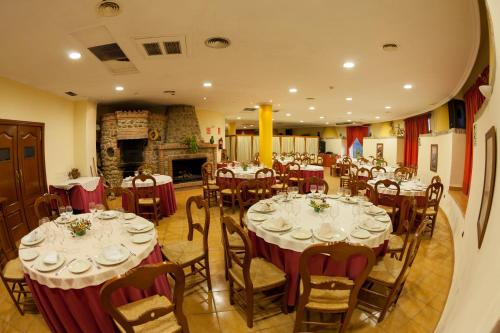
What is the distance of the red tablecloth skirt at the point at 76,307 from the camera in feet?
5.74

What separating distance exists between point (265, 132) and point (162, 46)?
17.9 feet

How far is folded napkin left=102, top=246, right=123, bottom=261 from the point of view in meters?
1.86

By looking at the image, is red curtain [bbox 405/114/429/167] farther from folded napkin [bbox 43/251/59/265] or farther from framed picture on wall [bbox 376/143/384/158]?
folded napkin [bbox 43/251/59/265]

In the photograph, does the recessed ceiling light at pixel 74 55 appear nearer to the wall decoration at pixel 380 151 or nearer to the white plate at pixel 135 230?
the white plate at pixel 135 230

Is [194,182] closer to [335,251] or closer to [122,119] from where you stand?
[122,119]

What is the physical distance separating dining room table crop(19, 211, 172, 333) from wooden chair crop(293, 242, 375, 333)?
1.22 meters

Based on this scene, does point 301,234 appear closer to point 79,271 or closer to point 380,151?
point 79,271

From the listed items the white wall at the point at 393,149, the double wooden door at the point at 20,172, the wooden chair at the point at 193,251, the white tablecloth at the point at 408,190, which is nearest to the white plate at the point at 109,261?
the wooden chair at the point at 193,251

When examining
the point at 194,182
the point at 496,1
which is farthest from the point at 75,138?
the point at 496,1

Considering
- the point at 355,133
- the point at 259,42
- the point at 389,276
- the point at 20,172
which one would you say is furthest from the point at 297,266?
the point at 355,133

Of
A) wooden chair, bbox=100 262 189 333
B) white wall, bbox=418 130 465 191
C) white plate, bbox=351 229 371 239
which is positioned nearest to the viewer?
wooden chair, bbox=100 262 189 333

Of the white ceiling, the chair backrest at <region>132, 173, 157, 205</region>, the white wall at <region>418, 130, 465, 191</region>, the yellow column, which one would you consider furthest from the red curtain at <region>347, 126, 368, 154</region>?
the chair backrest at <region>132, 173, 157, 205</region>

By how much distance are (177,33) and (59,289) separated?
2469 mm

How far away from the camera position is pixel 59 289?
68.5 inches
